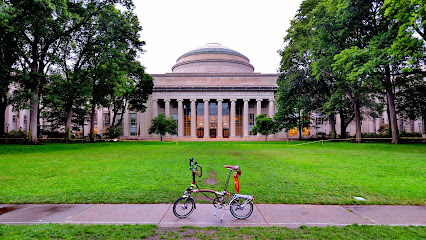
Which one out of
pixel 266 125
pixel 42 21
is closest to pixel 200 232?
pixel 42 21

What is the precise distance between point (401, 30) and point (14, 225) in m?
23.9

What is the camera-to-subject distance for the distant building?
62.0 meters

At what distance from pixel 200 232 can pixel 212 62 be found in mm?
68685

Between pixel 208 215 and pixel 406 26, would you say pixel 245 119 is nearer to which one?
pixel 406 26

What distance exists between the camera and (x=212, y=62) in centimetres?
7069

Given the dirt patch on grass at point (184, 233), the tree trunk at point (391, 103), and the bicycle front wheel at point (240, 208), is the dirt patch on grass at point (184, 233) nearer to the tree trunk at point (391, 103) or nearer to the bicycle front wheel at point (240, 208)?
the bicycle front wheel at point (240, 208)

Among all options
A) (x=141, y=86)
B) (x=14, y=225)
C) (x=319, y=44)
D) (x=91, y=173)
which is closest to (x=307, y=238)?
(x=14, y=225)

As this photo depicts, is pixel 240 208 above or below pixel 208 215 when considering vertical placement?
above

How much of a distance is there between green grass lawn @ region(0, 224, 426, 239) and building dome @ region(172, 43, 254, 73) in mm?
66200

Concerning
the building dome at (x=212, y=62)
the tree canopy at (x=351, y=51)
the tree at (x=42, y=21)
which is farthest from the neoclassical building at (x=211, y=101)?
the tree at (x=42, y=21)

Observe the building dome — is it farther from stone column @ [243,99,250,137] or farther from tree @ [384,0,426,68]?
tree @ [384,0,426,68]

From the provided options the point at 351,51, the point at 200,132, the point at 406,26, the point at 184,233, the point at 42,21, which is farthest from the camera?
the point at 200,132

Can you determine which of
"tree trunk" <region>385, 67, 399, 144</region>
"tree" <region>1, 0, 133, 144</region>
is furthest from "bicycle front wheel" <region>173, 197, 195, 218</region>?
"tree trunk" <region>385, 67, 399, 144</region>

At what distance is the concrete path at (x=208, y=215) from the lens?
5.08m
